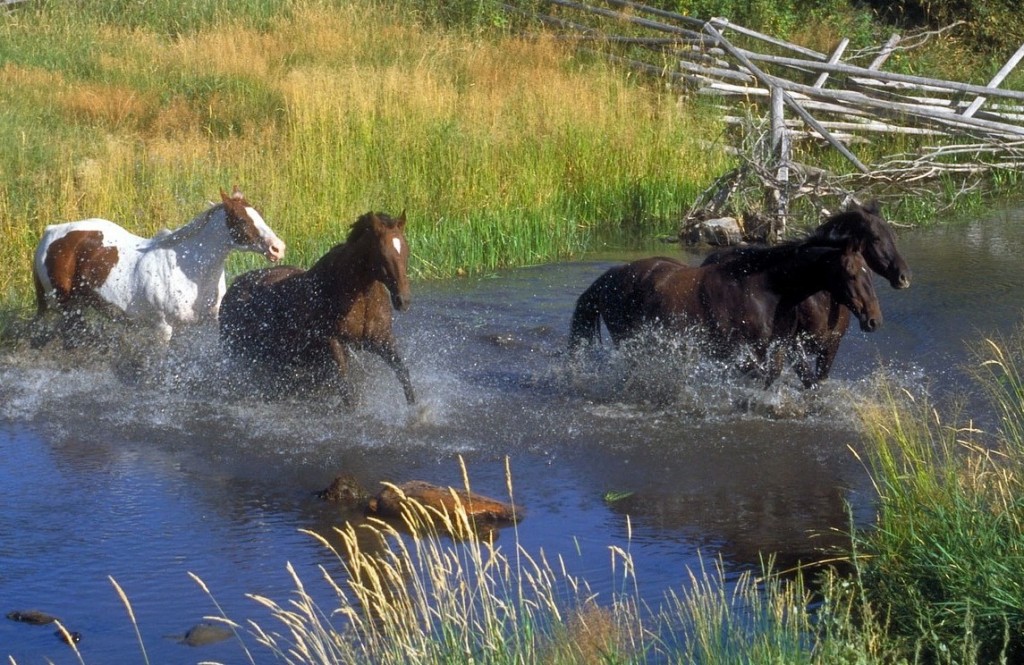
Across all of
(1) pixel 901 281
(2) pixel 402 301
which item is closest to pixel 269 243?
(2) pixel 402 301

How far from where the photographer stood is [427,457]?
7.82 metres

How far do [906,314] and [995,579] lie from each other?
6675 mm

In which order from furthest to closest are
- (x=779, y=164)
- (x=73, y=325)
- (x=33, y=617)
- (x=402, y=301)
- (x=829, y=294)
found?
(x=779, y=164) < (x=73, y=325) < (x=829, y=294) < (x=402, y=301) < (x=33, y=617)

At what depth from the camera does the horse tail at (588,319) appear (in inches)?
380

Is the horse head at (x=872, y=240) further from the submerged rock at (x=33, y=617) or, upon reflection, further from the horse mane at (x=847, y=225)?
the submerged rock at (x=33, y=617)

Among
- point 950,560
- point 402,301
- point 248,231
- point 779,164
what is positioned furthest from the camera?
point 779,164

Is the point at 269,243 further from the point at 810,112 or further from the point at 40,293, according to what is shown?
the point at 810,112

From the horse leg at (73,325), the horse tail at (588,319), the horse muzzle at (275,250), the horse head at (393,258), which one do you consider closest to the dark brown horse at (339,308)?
the horse head at (393,258)

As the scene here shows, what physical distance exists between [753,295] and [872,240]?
0.81 metres

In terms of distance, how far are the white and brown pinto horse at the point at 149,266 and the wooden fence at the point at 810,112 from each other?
6.02 metres

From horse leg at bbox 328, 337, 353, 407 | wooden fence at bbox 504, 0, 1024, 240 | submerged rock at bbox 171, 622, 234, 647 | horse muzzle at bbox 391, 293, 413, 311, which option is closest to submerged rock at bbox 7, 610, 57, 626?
submerged rock at bbox 171, 622, 234, 647

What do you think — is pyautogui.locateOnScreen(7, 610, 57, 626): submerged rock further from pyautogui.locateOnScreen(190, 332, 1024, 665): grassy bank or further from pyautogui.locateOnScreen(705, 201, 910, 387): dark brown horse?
pyautogui.locateOnScreen(705, 201, 910, 387): dark brown horse

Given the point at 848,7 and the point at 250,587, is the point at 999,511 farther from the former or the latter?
the point at 848,7

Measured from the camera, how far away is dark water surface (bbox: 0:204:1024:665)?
234 inches
